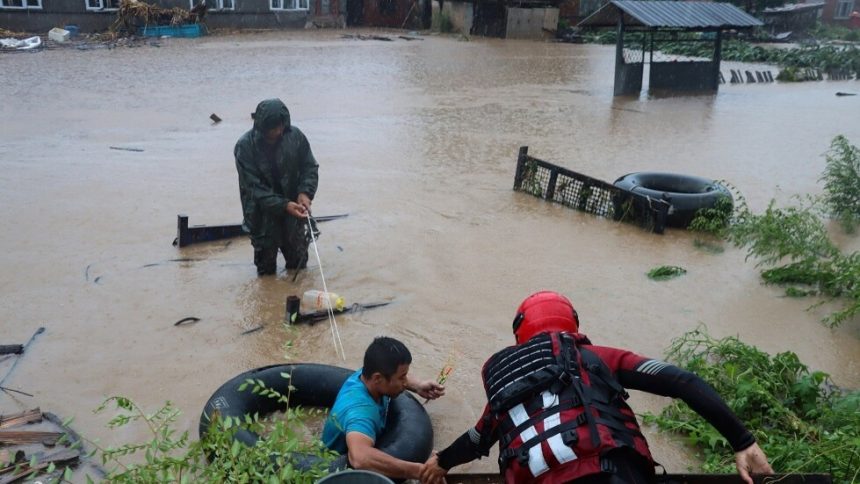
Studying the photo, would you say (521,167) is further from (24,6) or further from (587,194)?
(24,6)

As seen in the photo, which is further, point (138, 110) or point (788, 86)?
point (788, 86)

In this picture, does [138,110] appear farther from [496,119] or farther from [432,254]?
[432,254]

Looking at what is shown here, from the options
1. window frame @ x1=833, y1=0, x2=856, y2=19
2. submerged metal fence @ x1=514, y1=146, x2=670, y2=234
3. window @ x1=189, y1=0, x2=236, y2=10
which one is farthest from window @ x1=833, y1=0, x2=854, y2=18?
submerged metal fence @ x1=514, y1=146, x2=670, y2=234

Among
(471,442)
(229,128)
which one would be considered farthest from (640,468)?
(229,128)

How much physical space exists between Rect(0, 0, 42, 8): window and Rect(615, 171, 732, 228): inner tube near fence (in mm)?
30123

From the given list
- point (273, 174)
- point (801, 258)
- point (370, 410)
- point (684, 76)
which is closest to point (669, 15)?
point (684, 76)

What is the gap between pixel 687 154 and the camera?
43.4ft

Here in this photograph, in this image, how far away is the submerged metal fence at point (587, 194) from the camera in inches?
341

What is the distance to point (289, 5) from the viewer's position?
121ft

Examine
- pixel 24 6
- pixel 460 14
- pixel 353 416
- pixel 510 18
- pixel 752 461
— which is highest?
pixel 460 14

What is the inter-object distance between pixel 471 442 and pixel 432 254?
196 inches

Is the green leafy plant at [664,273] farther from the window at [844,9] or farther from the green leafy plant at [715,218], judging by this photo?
the window at [844,9]

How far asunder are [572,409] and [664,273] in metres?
5.13

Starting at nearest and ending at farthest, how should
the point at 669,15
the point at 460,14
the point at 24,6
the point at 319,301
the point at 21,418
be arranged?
the point at 21,418
the point at 319,301
the point at 669,15
the point at 24,6
the point at 460,14
